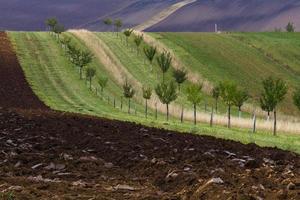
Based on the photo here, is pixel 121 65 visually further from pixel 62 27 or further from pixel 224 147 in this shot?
pixel 224 147

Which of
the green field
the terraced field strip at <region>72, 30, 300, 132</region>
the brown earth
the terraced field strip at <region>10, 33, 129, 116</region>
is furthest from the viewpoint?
the terraced field strip at <region>10, 33, 129, 116</region>

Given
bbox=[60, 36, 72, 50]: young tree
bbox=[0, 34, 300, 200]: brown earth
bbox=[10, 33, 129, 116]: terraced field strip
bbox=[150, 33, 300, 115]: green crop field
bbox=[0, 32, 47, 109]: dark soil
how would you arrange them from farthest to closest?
bbox=[60, 36, 72, 50]: young tree
bbox=[150, 33, 300, 115]: green crop field
bbox=[10, 33, 129, 116]: terraced field strip
bbox=[0, 32, 47, 109]: dark soil
bbox=[0, 34, 300, 200]: brown earth

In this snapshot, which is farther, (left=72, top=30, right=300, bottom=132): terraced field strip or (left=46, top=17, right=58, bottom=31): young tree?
(left=46, top=17, right=58, bottom=31): young tree

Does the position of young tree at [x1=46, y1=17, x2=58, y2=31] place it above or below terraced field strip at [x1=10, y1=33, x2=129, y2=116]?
above

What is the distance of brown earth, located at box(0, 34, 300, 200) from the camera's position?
33.1 ft

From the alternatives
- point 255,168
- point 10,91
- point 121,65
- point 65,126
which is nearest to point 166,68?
point 121,65

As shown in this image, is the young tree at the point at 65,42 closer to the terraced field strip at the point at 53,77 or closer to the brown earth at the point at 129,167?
the terraced field strip at the point at 53,77

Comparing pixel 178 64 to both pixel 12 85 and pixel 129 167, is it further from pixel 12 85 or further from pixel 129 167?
pixel 129 167

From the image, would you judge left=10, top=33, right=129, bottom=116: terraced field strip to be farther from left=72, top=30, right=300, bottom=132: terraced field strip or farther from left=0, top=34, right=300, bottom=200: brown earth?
left=0, top=34, right=300, bottom=200: brown earth

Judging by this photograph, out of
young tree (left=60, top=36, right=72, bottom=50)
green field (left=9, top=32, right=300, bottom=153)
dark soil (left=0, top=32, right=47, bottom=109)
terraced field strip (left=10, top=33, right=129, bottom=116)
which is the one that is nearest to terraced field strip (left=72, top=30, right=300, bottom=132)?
green field (left=9, top=32, right=300, bottom=153)

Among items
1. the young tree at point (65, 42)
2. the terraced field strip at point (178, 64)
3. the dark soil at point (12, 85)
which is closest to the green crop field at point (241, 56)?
the terraced field strip at point (178, 64)

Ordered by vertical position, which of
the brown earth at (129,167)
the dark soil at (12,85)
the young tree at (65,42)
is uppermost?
the young tree at (65,42)

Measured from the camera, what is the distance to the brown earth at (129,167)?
10.1 m

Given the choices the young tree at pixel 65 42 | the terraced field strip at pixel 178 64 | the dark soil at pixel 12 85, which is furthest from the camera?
the young tree at pixel 65 42
